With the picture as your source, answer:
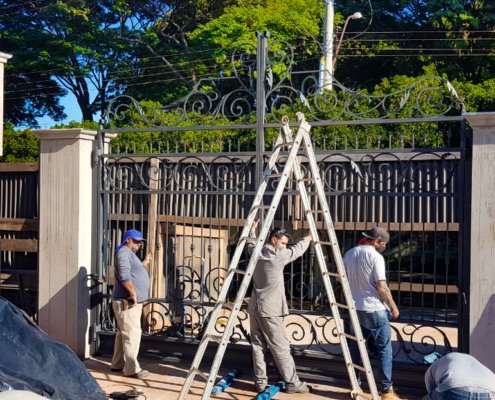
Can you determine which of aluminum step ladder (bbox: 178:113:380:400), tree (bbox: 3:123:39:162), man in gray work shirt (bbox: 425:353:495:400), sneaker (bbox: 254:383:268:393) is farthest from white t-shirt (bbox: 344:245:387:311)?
tree (bbox: 3:123:39:162)

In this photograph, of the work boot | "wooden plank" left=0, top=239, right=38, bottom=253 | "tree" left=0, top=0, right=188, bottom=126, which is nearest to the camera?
the work boot

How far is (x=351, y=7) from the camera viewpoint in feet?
87.7

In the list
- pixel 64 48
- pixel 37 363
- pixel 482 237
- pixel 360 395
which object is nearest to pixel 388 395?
pixel 360 395

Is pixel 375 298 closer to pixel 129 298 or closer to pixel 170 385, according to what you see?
pixel 170 385

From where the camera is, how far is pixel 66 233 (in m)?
8.37

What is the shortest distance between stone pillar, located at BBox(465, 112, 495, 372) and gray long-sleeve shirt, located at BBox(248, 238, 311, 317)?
161 centimetres

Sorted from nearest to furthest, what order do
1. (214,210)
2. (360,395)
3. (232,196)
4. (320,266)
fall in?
(320,266) < (360,395) < (232,196) < (214,210)

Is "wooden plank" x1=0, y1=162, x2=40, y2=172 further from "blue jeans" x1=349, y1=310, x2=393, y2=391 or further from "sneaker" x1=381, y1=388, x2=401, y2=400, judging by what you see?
"sneaker" x1=381, y1=388, x2=401, y2=400

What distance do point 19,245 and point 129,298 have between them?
210 centimetres

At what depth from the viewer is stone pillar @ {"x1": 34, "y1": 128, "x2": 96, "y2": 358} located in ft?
27.3

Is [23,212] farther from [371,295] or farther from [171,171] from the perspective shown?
[371,295]

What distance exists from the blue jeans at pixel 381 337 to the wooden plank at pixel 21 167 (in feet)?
14.9

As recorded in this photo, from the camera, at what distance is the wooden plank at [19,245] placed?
346 inches

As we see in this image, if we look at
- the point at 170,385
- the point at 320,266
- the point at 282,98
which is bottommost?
the point at 170,385
